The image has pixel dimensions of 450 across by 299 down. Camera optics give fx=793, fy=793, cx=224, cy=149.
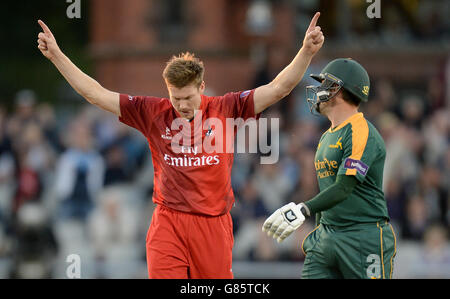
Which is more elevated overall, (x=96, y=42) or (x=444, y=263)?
(x=96, y=42)

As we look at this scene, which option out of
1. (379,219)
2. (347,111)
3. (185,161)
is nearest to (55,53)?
(185,161)

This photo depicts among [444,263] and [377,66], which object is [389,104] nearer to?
[444,263]

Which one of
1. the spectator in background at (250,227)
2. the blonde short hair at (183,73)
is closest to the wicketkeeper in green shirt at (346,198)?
Answer: the blonde short hair at (183,73)

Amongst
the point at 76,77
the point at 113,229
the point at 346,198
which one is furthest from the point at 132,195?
the point at 346,198

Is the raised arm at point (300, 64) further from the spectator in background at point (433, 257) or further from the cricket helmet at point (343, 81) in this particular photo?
the spectator in background at point (433, 257)

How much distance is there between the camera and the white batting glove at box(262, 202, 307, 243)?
19.4 feet

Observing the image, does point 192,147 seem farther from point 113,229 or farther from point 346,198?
point 113,229

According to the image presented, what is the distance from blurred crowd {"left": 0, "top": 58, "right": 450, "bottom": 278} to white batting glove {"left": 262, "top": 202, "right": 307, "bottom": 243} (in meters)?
5.52

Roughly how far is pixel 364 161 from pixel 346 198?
319 millimetres

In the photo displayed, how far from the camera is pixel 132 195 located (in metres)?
12.4

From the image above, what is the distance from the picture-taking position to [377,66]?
21406mm

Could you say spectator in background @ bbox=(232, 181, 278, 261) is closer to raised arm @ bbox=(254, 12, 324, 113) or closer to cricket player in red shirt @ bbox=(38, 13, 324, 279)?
cricket player in red shirt @ bbox=(38, 13, 324, 279)

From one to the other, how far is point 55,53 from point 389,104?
27.7 ft

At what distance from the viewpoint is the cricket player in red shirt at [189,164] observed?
256 inches
